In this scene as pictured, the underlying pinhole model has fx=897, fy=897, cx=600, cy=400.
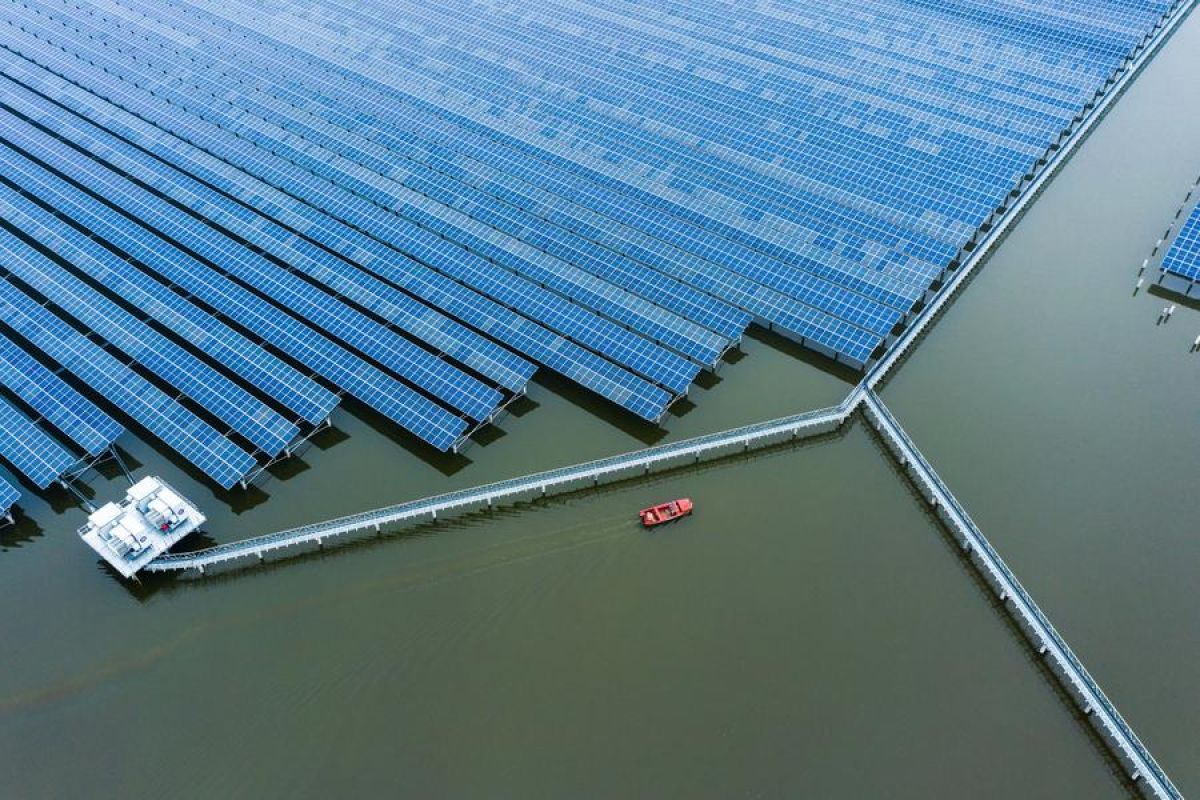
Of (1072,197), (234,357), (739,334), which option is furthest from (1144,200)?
(234,357)

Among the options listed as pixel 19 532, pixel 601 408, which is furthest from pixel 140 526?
pixel 601 408

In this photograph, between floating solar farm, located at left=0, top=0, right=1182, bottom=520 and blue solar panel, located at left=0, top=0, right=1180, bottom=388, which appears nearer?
floating solar farm, located at left=0, top=0, right=1182, bottom=520

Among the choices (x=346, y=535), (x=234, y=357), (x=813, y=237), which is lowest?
(x=346, y=535)

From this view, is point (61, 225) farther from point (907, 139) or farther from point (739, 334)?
point (907, 139)

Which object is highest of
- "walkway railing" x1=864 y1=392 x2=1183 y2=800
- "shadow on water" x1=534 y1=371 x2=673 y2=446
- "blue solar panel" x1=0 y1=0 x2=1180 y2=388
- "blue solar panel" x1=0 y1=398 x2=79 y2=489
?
"blue solar panel" x1=0 y1=0 x2=1180 y2=388

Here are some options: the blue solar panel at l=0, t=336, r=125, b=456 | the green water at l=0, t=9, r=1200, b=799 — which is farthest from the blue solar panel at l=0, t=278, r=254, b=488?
the green water at l=0, t=9, r=1200, b=799

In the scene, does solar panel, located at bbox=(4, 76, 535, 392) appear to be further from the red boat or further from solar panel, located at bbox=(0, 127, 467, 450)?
the red boat

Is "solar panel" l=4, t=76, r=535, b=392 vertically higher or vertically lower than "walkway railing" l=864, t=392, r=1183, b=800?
higher

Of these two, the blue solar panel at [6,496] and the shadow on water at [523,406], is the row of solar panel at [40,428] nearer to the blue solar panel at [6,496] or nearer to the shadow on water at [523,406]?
the blue solar panel at [6,496]

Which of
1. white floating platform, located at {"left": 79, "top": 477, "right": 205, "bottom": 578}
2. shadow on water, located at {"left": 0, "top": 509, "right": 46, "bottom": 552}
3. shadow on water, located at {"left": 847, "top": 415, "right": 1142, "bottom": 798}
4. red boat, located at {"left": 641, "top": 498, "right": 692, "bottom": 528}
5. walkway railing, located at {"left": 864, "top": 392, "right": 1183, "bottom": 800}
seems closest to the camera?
walkway railing, located at {"left": 864, "top": 392, "right": 1183, "bottom": 800}
